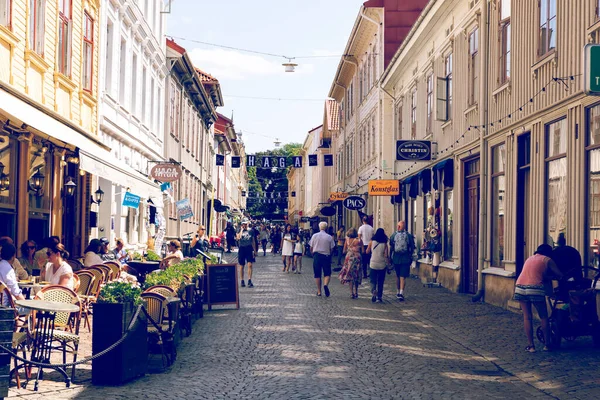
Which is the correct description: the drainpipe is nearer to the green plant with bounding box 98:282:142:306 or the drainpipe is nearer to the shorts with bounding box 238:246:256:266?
the shorts with bounding box 238:246:256:266

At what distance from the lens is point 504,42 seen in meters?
17.3

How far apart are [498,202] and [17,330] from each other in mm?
10954

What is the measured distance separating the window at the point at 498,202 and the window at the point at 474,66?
6.28 ft

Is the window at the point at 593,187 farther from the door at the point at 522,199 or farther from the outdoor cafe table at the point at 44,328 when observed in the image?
the outdoor cafe table at the point at 44,328

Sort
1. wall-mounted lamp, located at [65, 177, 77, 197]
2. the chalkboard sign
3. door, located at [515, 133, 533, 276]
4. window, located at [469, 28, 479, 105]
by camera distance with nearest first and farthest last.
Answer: door, located at [515, 133, 533, 276] < the chalkboard sign < window, located at [469, 28, 479, 105] < wall-mounted lamp, located at [65, 177, 77, 197]

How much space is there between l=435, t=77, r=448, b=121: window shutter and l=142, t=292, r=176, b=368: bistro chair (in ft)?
44.8

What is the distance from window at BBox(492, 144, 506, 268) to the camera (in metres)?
17.4

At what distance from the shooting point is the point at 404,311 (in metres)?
16.5

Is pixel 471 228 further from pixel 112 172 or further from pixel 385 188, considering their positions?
pixel 385 188

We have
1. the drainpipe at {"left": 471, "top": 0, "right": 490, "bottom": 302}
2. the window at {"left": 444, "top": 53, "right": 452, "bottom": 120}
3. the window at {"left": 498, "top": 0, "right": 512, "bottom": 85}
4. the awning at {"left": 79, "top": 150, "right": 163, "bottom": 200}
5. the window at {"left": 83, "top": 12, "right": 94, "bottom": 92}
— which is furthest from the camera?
the window at {"left": 444, "top": 53, "right": 452, "bottom": 120}

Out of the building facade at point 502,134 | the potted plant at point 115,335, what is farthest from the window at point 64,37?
the potted plant at point 115,335

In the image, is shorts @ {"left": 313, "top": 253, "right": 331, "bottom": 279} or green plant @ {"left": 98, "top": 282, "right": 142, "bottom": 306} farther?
shorts @ {"left": 313, "top": 253, "right": 331, "bottom": 279}

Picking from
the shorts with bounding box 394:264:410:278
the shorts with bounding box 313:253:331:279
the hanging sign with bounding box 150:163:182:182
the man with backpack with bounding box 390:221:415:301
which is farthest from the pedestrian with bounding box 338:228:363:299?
the hanging sign with bounding box 150:163:182:182

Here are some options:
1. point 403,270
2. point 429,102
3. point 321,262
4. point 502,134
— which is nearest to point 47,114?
point 321,262
